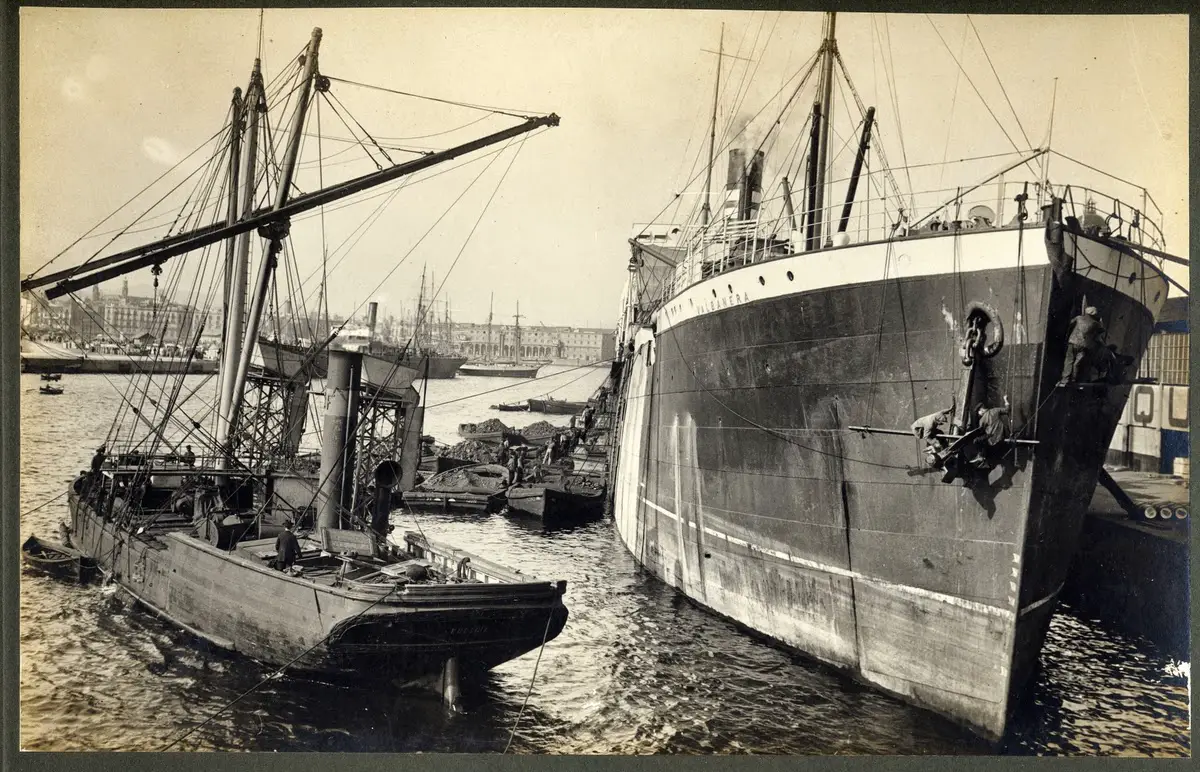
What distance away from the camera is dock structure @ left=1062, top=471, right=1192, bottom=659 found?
613 centimetres

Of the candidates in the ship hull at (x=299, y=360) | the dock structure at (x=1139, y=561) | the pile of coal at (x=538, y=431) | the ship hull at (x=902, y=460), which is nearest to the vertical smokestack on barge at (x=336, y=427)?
the ship hull at (x=299, y=360)

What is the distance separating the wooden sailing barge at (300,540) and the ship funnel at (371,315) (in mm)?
509

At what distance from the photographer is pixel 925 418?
249 inches

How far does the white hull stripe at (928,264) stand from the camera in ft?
19.9

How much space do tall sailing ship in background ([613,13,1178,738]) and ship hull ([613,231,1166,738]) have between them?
2 cm

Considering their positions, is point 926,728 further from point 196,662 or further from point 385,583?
point 196,662

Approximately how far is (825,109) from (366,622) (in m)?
6.98

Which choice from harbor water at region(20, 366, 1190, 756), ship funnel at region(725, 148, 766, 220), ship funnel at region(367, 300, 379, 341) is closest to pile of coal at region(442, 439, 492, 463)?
ship funnel at region(725, 148, 766, 220)

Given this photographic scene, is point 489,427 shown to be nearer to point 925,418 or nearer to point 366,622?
point 366,622

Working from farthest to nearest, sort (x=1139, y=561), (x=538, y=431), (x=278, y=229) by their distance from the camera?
(x=538, y=431) < (x=278, y=229) < (x=1139, y=561)

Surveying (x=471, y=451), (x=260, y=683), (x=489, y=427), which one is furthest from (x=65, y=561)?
(x=489, y=427)

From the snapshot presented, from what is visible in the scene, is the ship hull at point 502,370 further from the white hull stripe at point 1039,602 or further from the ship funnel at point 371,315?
the white hull stripe at point 1039,602

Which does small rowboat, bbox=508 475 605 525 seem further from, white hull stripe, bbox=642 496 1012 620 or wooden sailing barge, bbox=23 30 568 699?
white hull stripe, bbox=642 496 1012 620

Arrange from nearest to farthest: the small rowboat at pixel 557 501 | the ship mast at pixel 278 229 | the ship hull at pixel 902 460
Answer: the ship hull at pixel 902 460 → the ship mast at pixel 278 229 → the small rowboat at pixel 557 501
